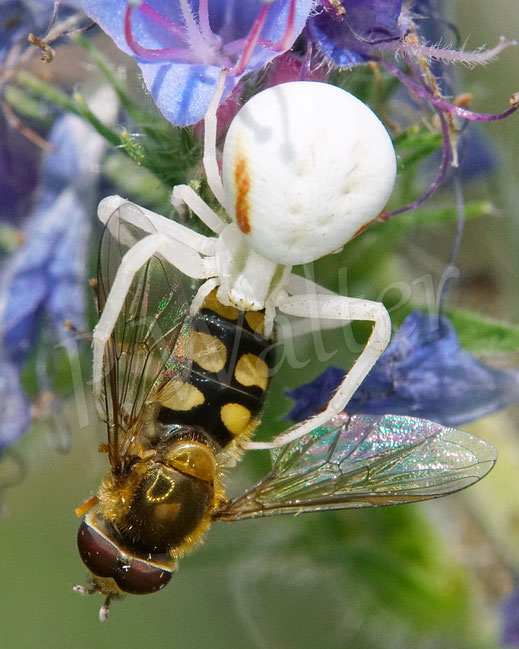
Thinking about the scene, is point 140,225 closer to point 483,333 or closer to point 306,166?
point 306,166

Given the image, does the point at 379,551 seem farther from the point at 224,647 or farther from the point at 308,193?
the point at 224,647

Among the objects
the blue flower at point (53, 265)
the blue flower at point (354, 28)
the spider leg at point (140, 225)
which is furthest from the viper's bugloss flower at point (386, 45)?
the blue flower at point (53, 265)

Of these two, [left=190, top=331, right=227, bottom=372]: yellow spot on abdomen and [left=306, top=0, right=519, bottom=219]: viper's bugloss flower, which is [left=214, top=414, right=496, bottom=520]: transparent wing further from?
[left=306, top=0, right=519, bottom=219]: viper's bugloss flower

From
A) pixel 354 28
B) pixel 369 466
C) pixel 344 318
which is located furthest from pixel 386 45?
pixel 369 466

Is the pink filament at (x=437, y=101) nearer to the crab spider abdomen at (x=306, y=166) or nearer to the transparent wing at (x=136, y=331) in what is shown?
the crab spider abdomen at (x=306, y=166)

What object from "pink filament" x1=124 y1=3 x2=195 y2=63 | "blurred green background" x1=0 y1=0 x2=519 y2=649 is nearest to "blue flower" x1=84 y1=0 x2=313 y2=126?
"pink filament" x1=124 y1=3 x2=195 y2=63
